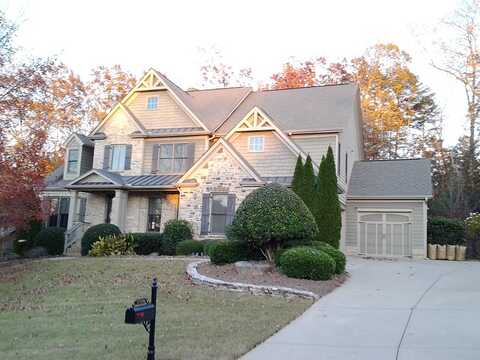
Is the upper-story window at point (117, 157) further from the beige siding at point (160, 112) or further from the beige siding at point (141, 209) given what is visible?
the beige siding at point (141, 209)

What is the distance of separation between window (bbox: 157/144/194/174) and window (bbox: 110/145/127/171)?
6.26 ft

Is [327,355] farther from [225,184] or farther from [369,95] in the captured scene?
[369,95]

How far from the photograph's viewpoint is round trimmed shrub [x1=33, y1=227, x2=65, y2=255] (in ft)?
77.1

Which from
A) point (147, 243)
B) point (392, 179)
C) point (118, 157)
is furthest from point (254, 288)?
point (118, 157)

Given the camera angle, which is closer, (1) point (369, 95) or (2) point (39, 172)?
(2) point (39, 172)

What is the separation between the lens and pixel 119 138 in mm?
25062

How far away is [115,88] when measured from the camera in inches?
1613

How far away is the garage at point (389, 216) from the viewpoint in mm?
22531

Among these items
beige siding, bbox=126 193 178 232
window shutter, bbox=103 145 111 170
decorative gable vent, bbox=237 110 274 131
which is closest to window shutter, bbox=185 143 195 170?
beige siding, bbox=126 193 178 232

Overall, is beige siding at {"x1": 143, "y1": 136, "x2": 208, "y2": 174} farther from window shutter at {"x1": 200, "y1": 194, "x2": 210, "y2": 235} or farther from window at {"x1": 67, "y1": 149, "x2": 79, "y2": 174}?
window at {"x1": 67, "y1": 149, "x2": 79, "y2": 174}

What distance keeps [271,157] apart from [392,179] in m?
6.75

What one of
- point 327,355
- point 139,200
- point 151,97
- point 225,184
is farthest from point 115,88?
point 327,355

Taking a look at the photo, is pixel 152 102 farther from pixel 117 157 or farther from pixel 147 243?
pixel 147 243

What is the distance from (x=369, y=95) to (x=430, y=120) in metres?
6.42
